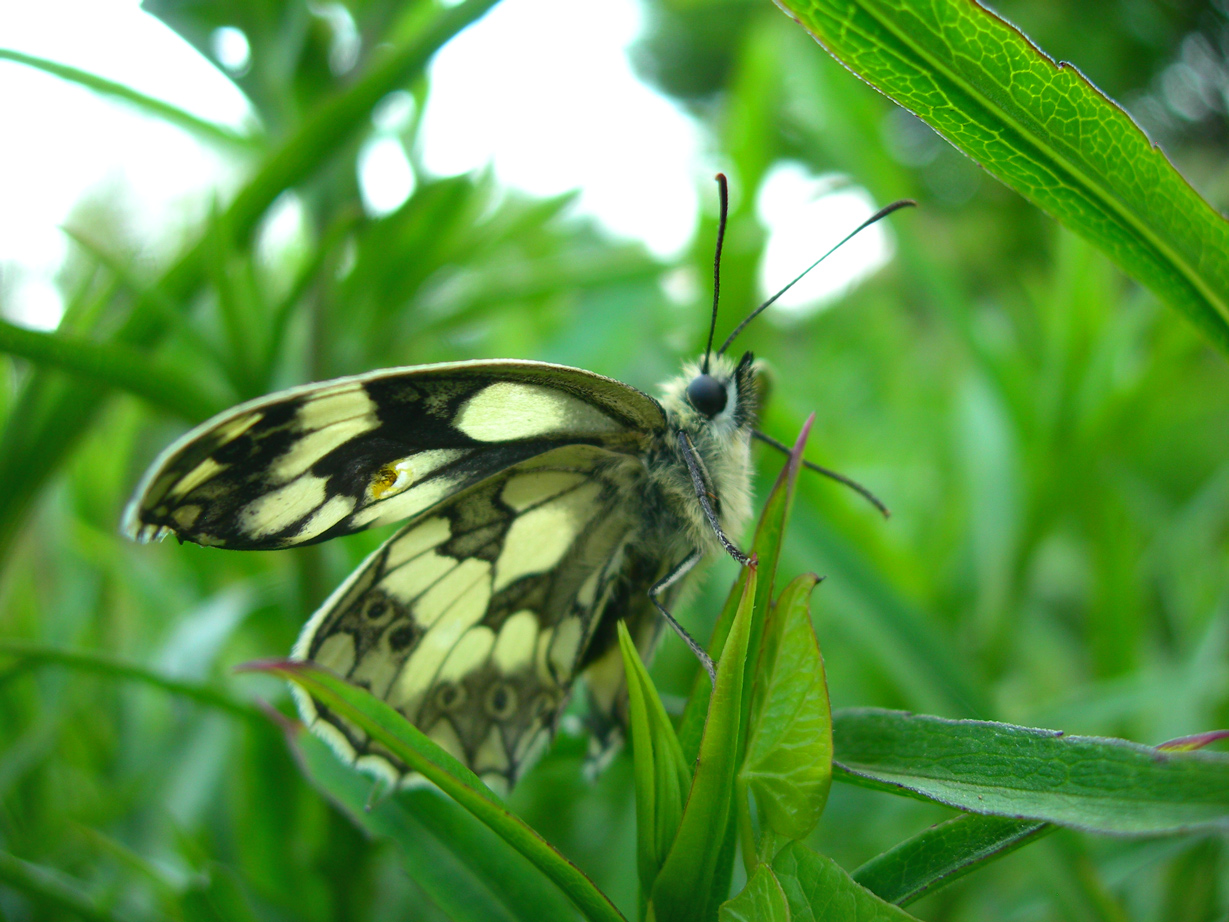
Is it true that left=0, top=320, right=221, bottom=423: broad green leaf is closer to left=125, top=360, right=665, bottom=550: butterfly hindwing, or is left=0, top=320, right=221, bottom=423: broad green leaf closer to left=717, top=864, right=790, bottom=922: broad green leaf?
left=125, top=360, right=665, bottom=550: butterfly hindwing

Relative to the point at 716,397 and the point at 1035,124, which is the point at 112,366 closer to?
the point at 716,397

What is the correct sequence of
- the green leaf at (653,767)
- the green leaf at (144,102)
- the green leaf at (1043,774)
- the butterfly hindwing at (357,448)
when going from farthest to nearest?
the green leaf at (144,102)
the butterfly hindwing at (357,448)
the green leaf at (653,767)
the green leaf at (1043,774)

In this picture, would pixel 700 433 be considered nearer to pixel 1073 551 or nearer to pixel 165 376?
pixel 165 376

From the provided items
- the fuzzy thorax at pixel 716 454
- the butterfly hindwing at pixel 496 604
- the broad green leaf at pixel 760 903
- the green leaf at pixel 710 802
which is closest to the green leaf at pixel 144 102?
the butterfly hindwing at pixel 496 604

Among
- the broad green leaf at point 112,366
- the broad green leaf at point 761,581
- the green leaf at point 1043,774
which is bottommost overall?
the green leaf at point 1043,774

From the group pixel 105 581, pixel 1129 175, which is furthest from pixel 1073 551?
pixel 105 581

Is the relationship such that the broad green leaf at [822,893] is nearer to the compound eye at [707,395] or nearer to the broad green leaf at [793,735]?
the broad green leaf at [793,735]

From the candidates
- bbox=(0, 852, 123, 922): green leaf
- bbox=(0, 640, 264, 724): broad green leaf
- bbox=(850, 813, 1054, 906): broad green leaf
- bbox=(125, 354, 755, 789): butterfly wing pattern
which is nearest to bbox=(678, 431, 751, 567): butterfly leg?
bbox=(125, 354, 755, 789): butterfly wing pattern
